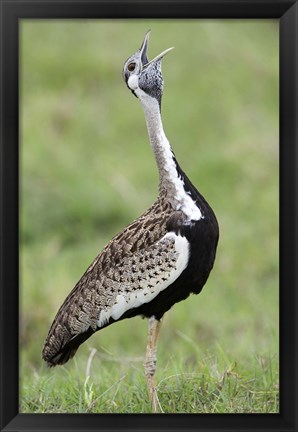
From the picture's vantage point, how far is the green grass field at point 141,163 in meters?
5.13

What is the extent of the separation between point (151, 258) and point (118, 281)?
12 cm

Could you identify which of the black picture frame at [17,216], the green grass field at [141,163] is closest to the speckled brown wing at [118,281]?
the black picture frame at [17,216]

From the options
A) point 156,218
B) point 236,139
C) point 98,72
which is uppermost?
point 98,72

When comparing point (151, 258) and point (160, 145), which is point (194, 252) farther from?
point (160, 145)

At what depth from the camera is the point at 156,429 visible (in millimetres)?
2500

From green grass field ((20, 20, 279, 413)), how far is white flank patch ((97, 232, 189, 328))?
58.8 inches

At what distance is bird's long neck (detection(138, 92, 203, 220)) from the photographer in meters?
2.40

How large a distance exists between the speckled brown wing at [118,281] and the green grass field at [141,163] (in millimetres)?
1410

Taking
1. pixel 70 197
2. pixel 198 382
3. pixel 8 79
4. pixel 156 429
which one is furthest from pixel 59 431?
pixel 70 197

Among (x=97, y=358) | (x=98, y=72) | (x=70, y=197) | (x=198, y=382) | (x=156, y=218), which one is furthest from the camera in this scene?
(x=98, y=72)

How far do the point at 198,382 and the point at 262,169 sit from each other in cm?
331

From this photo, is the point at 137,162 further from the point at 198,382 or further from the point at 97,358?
the point at 198,382

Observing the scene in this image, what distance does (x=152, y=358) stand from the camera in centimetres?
259

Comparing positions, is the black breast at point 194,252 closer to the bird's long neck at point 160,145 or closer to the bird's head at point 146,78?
the bird's long neck at point 160,145
